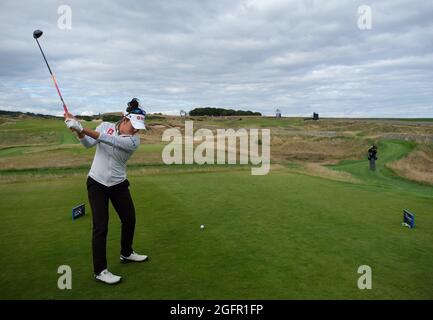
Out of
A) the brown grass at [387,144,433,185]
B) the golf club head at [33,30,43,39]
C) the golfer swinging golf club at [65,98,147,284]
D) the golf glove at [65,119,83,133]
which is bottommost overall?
the brown grass at [387,144,433,185]

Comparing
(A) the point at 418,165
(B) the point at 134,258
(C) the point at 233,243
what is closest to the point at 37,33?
(B) the point at 134,258

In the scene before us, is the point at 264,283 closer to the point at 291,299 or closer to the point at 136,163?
the point at 291,299

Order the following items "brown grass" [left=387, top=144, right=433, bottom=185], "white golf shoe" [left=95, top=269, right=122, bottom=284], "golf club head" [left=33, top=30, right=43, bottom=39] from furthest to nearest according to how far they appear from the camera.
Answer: "brown grass" [left=387, top=144, right=433, bottom=185], "golf club head" [left=33, top=30, right=43, bottom=39], "white golf shoe" [left=95, top=269, right=122, bottom=284]

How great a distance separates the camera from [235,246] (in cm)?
794

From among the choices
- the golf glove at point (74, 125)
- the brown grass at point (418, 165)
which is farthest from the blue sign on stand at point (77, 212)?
the brown grass at point (418, 165)

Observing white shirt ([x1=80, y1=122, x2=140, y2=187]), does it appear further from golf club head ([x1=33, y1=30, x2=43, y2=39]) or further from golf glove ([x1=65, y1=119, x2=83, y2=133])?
golf club head ([x1=33, y1=30, x2=43, y2=39])

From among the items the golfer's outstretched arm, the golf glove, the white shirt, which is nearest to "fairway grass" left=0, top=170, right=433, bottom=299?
the white shirt

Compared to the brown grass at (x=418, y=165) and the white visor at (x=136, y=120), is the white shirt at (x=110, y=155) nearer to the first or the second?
the white visor at (x=136, y=120)

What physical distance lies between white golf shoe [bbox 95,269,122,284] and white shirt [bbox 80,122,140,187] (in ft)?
4.56

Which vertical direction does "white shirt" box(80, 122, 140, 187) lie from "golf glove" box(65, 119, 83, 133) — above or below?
below

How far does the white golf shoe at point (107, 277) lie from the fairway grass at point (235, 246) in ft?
0.33

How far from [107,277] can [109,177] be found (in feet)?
5.14

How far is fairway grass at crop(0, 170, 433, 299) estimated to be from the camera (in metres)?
5.90

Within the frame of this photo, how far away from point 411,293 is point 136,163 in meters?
24.9
